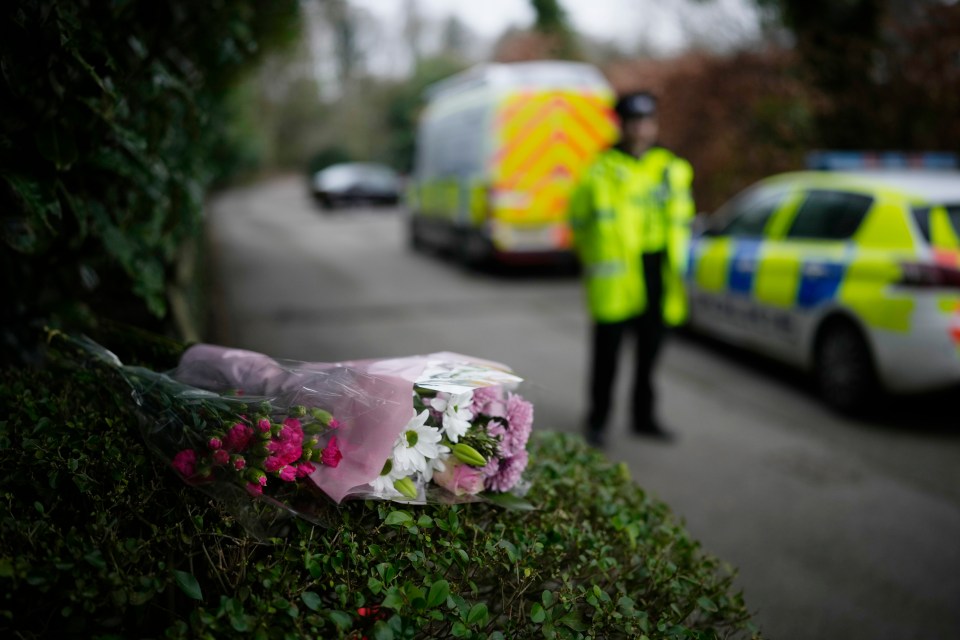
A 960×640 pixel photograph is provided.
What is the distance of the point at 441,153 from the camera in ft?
46.9

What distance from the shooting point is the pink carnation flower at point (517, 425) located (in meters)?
2.15

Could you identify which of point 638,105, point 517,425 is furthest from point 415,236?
point 517,425

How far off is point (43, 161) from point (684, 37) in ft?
47.7

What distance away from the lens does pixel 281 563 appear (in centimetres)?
178

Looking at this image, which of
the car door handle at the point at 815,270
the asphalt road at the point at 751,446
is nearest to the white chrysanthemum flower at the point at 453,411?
the asphalt road at the point at 751,446

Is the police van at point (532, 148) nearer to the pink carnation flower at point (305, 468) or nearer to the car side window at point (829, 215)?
the car side window at point (829, 215)

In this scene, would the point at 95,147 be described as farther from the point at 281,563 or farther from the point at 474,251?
the point at 474,251

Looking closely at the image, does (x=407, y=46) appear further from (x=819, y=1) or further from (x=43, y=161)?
(x=43, y=161)

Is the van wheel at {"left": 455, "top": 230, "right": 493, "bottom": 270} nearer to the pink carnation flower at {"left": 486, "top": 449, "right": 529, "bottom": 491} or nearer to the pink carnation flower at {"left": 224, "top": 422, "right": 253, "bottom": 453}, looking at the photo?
the pink carnation flower at {"left": 486, "top": 449, "right": 529, "bottom": 491}

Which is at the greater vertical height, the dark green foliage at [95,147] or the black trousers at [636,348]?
the dark green foliage at [95,147]

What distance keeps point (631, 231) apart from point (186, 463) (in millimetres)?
3728

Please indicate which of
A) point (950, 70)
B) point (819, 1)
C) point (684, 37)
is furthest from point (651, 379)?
point (684, 37)

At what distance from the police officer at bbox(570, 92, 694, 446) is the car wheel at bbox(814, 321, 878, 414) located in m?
1.51

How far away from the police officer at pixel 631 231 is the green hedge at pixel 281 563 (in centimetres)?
306
